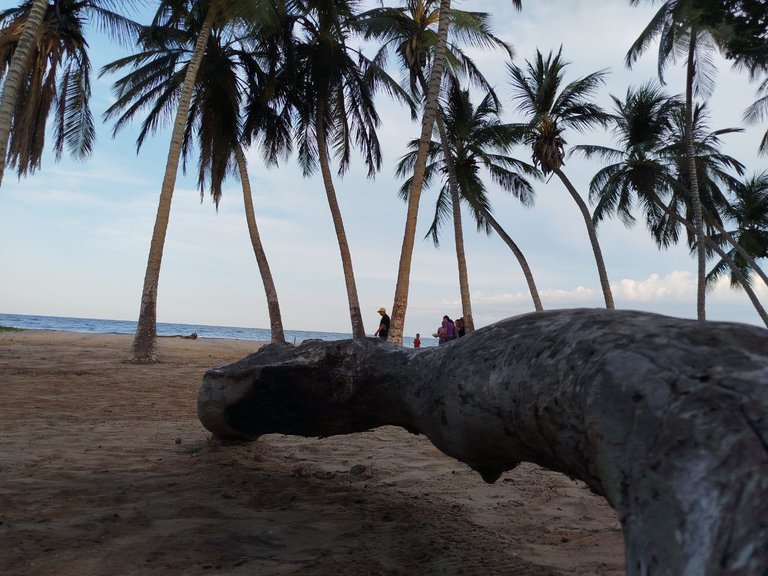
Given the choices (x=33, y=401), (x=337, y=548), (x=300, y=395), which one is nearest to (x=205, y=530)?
(x=337, y=548)

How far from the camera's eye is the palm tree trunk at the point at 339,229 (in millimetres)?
15484

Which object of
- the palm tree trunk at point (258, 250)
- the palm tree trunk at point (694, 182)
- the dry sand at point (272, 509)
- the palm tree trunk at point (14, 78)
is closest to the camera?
the dry sand at point (272, 509)

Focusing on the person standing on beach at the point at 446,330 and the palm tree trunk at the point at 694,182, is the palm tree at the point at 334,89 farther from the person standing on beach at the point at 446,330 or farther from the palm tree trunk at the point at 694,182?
the palm tree trunk at the point at 694,182

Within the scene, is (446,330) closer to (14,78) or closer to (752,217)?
(14,78)

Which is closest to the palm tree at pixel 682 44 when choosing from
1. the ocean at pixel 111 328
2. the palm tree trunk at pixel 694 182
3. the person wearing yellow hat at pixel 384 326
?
the palm tree trunk at pixel 694 182

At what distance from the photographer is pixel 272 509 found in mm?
3256

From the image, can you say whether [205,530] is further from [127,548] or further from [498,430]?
[498,430]

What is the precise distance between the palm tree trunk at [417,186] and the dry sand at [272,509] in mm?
7758

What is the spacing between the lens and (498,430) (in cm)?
229

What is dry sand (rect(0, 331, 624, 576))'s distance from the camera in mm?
2543

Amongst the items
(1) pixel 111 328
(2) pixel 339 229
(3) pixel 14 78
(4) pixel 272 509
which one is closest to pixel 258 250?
(2) pixel 339 229

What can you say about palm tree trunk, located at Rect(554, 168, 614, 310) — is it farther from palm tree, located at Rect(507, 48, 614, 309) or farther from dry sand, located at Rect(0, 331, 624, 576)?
dry sand, located at Rect(0, 331, 624, 576)

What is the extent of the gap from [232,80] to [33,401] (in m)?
12.1

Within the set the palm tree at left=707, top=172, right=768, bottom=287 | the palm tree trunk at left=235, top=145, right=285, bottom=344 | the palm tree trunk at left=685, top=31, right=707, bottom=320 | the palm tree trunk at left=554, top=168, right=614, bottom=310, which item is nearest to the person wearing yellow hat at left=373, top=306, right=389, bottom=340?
the palm tree trunk at left=235, top=145, right=285, bottom=344
